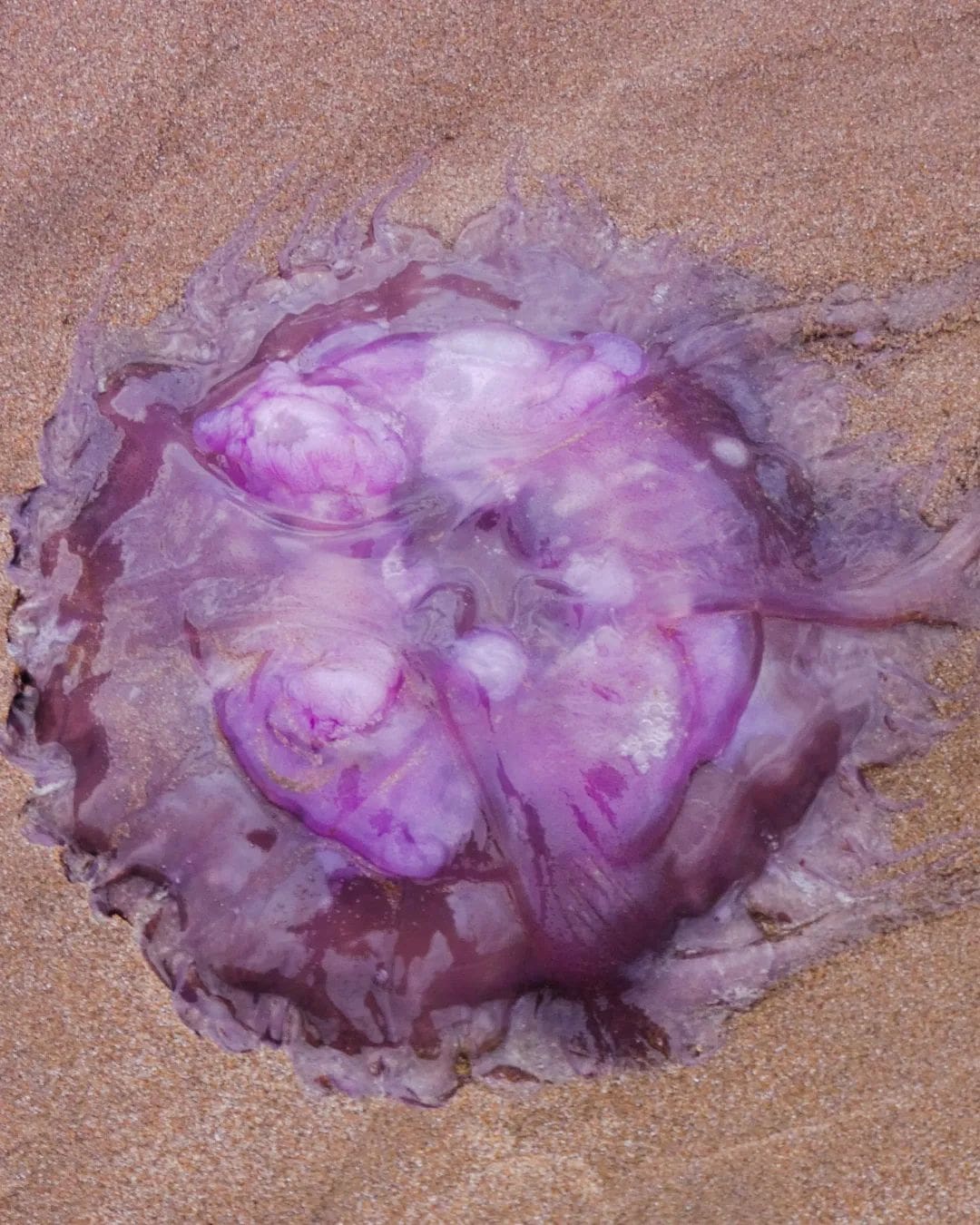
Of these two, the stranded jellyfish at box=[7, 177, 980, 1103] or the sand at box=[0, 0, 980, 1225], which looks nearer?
the stranded jellyfish at box=[7, 177, 980, 1103]

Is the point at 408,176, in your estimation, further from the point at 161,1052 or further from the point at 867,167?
the point at 161,1052

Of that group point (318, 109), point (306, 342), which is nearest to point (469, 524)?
point (306, 342)

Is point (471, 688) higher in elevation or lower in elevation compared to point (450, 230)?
lower

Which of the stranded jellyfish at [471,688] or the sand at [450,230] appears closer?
the stranded jellyfish at [471,688]

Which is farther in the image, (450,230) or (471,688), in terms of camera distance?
(450,230)
